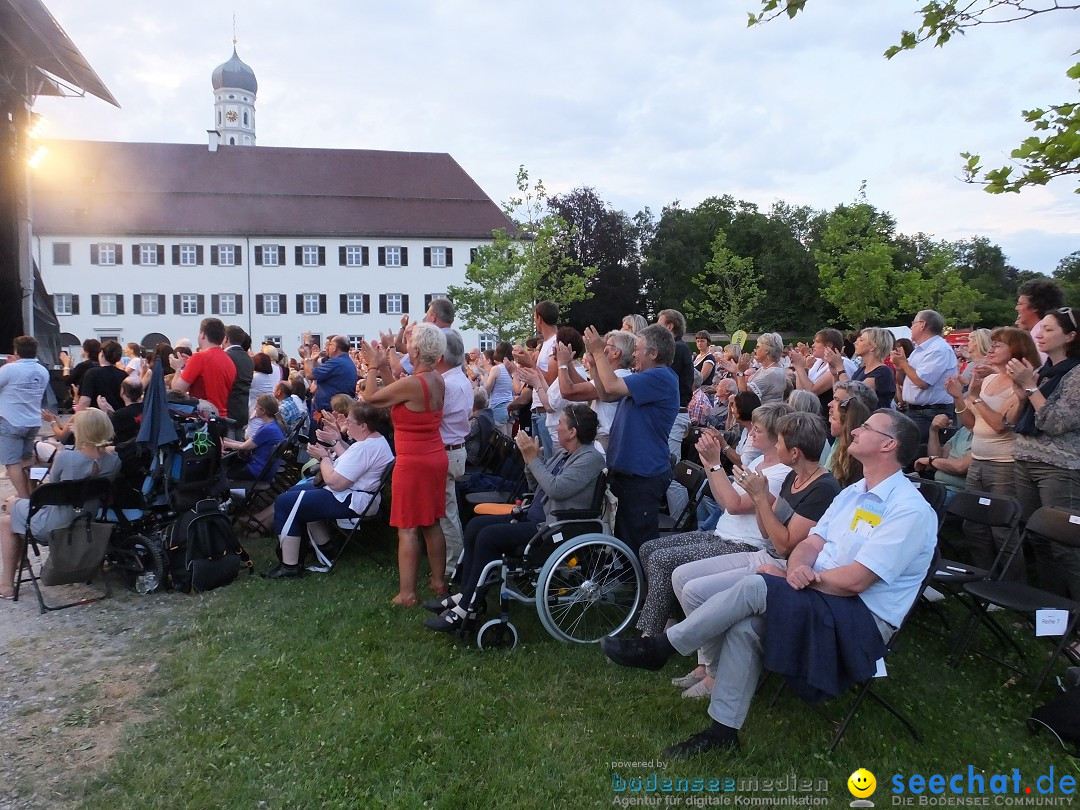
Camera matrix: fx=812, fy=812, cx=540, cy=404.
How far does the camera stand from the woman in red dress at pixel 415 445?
5.31 meters

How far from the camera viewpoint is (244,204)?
54.1 meters

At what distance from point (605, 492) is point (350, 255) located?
51706 mm

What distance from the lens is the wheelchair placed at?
4.72m

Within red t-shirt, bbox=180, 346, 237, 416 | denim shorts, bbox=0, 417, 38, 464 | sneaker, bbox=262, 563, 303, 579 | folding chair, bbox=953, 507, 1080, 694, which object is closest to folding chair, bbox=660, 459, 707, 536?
folding chair, bbox=953, 507, 1080, 694

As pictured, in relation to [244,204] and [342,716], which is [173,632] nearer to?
[342,716]

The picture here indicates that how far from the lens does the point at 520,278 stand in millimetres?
40312

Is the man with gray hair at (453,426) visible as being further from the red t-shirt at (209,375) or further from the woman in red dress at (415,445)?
the red t-shirt at (209,375)

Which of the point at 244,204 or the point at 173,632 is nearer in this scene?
the point at 173,632

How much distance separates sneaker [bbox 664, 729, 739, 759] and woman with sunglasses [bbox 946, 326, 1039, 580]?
2.46 m

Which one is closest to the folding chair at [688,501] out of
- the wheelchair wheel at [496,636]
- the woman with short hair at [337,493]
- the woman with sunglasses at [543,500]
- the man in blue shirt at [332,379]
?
the woman with sunglasses at [543,500]

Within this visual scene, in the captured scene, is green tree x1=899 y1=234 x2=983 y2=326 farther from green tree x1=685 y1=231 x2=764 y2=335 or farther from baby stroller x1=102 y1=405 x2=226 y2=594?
baby stroller x1=102 y1=405 x2=226 y2=594

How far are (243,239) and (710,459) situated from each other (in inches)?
2104

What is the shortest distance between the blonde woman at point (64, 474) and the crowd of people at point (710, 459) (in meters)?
0.02

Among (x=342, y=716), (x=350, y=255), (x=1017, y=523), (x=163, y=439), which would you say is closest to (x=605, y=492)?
(x=342, y=716)
